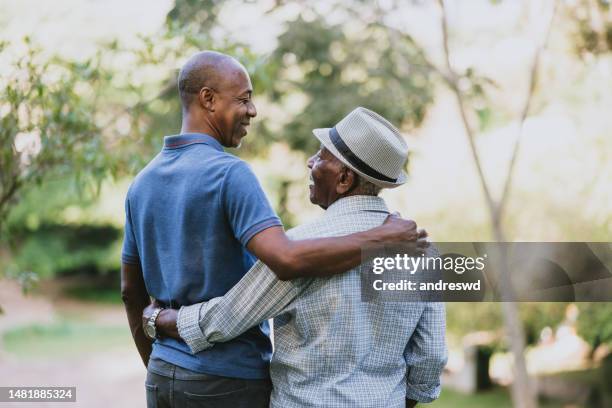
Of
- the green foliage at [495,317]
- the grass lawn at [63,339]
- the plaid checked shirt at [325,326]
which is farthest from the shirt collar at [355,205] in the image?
the grass lawn at [63,339]

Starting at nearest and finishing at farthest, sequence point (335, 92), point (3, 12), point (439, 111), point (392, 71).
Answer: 1. point (392, 71)
2. point (335, 92)
3. point (439, 111)
4. point (3, 12)

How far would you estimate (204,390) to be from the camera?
1956mm

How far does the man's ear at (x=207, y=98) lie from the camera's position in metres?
Result: 2.08

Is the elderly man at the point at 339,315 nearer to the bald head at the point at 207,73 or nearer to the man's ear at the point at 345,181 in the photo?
the man's ear at the point at 345,181

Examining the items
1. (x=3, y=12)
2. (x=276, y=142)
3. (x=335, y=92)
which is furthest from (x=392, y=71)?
(x=3, y=12)

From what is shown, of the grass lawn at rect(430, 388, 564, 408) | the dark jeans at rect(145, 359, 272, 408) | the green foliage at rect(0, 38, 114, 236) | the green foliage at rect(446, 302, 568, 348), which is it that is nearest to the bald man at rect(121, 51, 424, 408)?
the dark jeans at rect(145, 359, 272, 408)

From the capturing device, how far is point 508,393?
34.9ft

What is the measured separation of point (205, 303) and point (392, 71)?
762 cm

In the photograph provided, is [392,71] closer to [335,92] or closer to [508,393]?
[335,92]

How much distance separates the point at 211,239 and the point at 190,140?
0.99 feet

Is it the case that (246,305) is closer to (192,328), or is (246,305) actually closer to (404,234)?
(192,328)

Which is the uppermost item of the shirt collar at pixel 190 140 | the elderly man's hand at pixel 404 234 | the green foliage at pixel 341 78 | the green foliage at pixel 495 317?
the green foliage at pixel 341 78

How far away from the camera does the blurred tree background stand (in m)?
3.58

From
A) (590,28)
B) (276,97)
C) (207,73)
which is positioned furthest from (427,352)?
(276,97)
